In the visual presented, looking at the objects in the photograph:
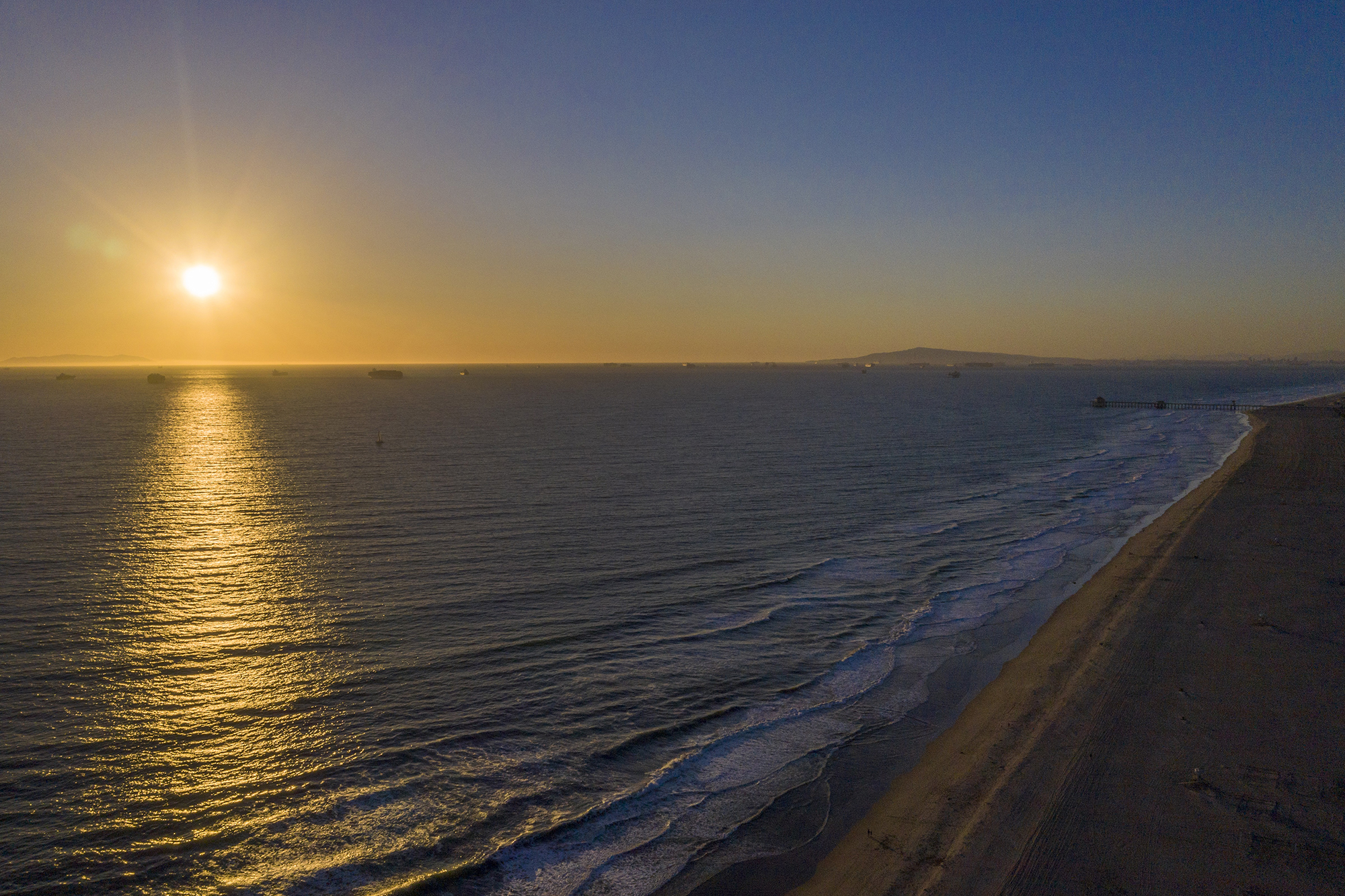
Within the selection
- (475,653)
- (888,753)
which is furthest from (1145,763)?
(475,653)

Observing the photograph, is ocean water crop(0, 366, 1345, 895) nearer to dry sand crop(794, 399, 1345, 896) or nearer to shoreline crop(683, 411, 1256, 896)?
shoreline crop(683, 411, 1256, 896)

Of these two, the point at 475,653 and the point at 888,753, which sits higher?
the point at 475,653

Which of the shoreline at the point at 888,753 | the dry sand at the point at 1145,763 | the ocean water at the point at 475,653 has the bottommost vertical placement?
the shoreline at the point at 888,753

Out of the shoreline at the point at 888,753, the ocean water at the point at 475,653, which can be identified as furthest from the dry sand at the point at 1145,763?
the ocean water at the point at 475,653

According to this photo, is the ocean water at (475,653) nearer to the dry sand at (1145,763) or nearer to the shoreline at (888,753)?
the shoreline at (888,753)

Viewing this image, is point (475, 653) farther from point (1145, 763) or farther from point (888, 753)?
point (1145, 763)

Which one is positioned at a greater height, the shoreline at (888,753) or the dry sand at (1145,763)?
the dry sand at (1145,763)
